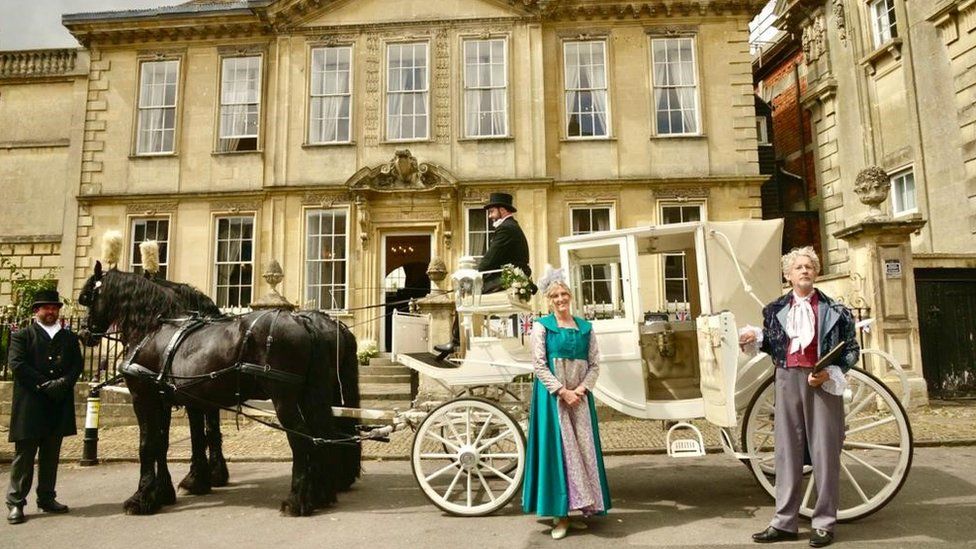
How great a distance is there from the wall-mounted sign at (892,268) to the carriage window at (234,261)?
12844 mm

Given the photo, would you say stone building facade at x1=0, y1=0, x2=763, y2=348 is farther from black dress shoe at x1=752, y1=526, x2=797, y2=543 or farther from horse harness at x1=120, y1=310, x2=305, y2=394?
black dress shoe at x1=752, y1=526, x2=797, y2=543

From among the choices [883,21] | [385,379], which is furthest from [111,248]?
[883,21]

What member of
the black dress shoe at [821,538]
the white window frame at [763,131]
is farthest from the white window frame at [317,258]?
the white window frame at [763,131]

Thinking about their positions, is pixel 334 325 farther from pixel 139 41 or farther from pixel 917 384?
pixel 139 41

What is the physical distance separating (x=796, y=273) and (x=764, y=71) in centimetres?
1981

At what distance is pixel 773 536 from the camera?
13.8 feet

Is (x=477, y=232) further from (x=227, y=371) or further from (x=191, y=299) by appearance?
(x=227, y=371)

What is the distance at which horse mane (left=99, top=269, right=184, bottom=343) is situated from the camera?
573 cm

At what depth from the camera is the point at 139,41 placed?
15469 mm

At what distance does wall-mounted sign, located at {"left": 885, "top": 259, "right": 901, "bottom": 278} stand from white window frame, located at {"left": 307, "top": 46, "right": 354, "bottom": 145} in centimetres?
1130

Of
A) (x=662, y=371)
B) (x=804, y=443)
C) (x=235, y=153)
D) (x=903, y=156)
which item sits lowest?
(x=804, y=443)

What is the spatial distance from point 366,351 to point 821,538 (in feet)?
33.4

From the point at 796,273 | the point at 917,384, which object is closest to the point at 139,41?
the point at 796,273

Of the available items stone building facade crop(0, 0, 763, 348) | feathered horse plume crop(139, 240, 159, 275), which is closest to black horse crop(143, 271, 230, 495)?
feathered horse plume crop(139, 240, 159, 275)
